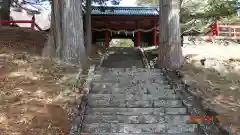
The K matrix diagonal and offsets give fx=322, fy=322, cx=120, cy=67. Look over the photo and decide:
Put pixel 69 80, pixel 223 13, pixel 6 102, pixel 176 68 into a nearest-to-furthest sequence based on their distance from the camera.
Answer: pixel 6 102, pixel 69 80, pixel 176 68, pixel 223 13

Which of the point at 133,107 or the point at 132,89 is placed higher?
the point at 132,89

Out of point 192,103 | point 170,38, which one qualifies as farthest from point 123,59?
point 192,103

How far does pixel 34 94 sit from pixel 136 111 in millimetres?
2292

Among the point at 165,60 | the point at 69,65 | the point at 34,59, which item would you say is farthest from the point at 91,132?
the point at 165,60

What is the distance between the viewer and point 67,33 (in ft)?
32.0

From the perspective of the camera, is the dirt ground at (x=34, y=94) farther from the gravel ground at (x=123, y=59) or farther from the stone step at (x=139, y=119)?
the gravel ground at (x=123, y=59)

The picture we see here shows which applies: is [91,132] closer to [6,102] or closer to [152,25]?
[6,102]

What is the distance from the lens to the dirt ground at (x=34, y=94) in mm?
5793

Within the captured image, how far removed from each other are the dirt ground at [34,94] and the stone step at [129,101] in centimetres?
48

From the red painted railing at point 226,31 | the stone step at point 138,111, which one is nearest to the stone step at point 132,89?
the stone step at point 138,111

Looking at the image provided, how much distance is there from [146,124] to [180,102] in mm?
1456

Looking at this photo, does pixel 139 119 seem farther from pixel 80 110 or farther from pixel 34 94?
pixel 34 94

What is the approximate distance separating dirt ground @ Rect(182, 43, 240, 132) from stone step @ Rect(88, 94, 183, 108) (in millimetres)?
900

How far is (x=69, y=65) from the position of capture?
374 inches
